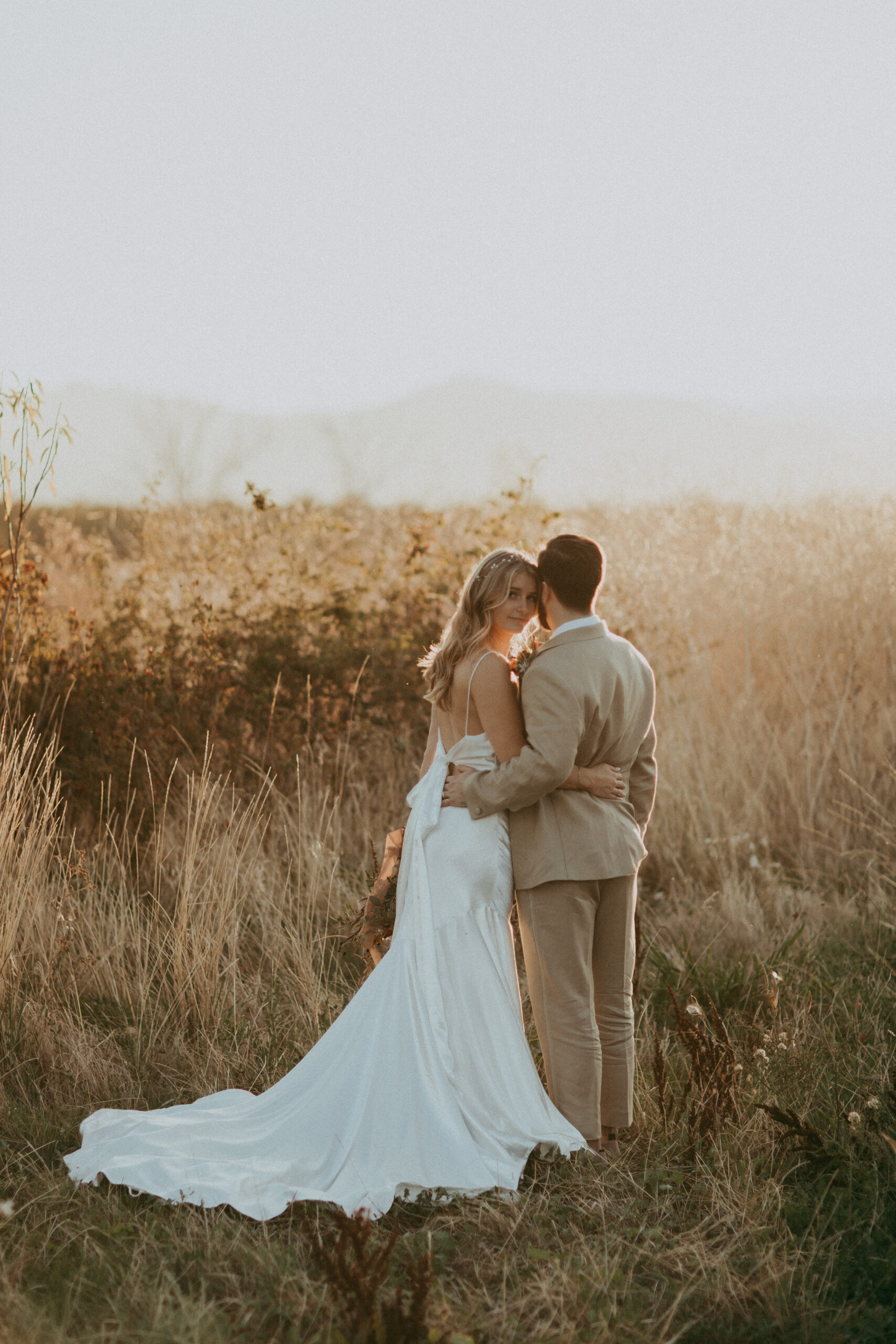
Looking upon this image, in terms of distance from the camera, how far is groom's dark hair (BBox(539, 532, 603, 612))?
340cm

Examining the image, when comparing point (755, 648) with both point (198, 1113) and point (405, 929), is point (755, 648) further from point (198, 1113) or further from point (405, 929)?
point (198, 1113)

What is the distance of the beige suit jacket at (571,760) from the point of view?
332 centimetres

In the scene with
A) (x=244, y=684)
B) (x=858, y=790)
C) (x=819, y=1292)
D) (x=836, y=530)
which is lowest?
(x=819, y=1292)

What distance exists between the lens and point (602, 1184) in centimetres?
325

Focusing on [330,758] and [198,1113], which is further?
[330,758]

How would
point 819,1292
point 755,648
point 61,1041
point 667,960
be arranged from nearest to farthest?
point 819,1292 < point 61,1041 < point 667,960 < point 755,648

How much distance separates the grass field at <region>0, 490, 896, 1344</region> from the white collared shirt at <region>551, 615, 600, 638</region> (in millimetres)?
1408

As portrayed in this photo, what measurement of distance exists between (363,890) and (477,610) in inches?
96.7

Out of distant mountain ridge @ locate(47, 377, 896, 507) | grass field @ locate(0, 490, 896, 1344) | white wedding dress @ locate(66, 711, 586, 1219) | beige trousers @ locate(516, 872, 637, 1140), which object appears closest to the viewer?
grass field @ locate(0, 490, 896, 1344)

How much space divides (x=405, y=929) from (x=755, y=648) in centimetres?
492

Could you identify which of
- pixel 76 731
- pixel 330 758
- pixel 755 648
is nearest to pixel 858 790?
pixel 755 648

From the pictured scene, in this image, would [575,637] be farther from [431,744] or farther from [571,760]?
[431,744]

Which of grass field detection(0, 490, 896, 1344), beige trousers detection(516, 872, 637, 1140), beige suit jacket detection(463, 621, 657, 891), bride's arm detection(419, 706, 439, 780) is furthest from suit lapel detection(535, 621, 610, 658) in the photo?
grass field detection(0, 490, 896, 1344)

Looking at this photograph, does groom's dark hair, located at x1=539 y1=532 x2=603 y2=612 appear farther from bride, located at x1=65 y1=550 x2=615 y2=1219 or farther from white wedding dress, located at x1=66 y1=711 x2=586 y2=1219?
white wedding dress, located at x1=66 y1=711 x2=586 y2=1219
